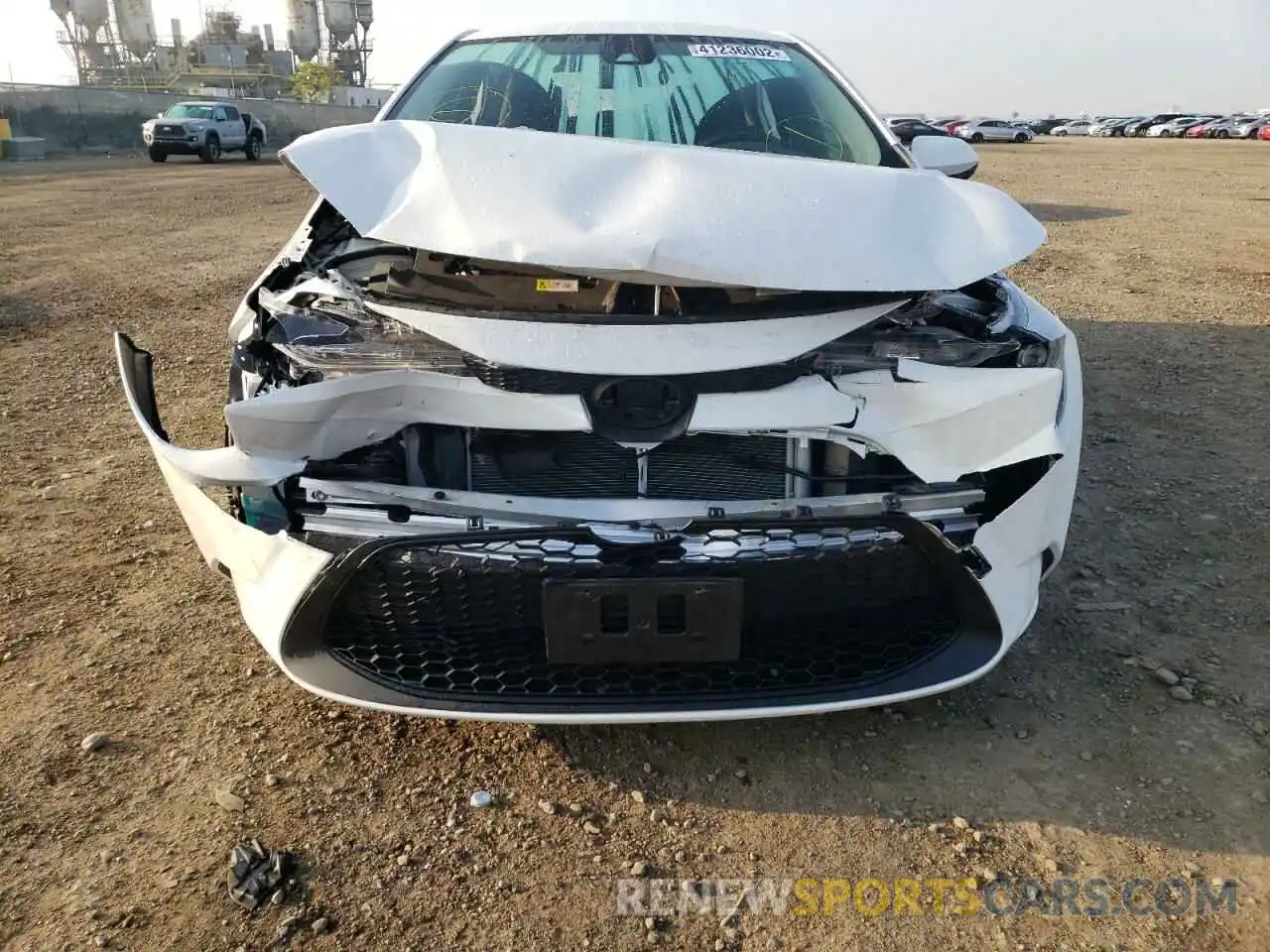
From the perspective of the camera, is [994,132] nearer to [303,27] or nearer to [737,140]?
[303,27]

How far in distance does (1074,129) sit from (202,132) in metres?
63.3

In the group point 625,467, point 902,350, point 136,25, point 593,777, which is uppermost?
point 136,25

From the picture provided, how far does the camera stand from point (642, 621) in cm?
179

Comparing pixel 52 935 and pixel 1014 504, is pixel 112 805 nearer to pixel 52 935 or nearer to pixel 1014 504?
pixel 52 935

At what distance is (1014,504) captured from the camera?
1.93m

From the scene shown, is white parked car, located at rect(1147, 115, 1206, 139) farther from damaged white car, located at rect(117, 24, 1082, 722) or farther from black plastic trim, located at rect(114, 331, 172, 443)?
black plastic trim, located at rect(114, 331, 172, 443)

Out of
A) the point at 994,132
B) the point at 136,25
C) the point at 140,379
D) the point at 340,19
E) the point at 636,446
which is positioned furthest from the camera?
the point at 340,19

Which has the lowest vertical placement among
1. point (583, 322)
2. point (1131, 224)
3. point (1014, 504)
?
point (1131, 224)

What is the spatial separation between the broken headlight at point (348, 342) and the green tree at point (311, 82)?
207 feet

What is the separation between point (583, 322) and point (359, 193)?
0.68 meters

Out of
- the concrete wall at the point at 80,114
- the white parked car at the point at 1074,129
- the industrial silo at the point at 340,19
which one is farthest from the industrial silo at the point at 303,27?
the white parked car at the point at 1074,129

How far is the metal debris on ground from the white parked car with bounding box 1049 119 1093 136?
72467 mm

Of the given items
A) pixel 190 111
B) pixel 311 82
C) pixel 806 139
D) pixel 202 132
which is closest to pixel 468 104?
pixel 806 139

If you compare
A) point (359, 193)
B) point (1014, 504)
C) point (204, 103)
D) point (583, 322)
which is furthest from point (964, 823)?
point (204, 103)
